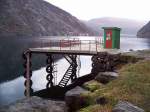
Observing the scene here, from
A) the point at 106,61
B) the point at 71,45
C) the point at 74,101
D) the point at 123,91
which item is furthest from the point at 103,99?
the point at 71,45

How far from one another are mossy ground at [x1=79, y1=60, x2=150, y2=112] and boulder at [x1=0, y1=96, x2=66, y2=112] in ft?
5.31

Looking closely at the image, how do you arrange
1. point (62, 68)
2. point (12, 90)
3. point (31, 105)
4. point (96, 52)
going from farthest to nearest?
point (62, 68) < point (12, 90) < point (96, 52) < point (31, 105)

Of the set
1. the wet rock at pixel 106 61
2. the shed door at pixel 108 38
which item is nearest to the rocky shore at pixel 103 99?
the wet rock at pixel 106 61

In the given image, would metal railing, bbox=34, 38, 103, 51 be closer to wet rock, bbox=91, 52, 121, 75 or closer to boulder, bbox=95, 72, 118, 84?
wet rock, bbox=91, 52, 121, 75

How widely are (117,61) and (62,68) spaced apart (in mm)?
48240

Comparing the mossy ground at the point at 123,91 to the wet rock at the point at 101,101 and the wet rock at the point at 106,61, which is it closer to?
the wet rock at the point at 101,101

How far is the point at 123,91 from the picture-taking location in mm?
19438

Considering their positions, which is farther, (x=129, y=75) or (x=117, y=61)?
(x=117, y=61)

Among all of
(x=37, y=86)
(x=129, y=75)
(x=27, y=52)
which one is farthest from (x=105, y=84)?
(x=37, y=86)

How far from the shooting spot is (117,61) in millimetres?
34750

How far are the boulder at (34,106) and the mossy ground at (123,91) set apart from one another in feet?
5.31

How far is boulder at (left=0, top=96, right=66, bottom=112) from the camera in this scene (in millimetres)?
16781

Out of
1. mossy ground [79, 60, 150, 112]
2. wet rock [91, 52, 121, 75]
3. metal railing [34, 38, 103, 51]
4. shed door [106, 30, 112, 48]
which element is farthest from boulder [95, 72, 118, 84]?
shed door [106, 30, 112, 48]

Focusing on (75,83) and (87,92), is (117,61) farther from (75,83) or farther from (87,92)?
(75,83)
